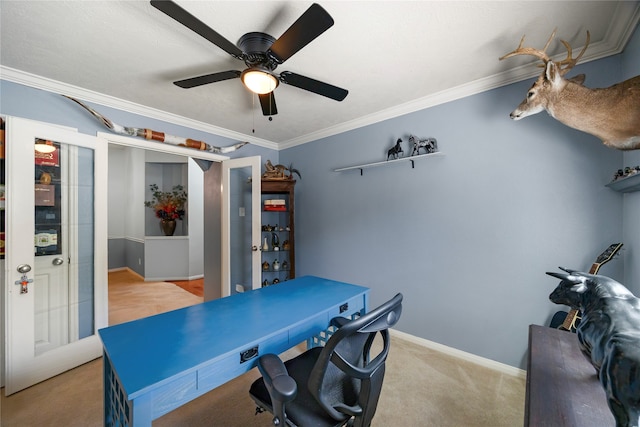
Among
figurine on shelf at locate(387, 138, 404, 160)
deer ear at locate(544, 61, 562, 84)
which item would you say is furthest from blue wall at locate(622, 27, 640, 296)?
figurine on shelf at locate(387, 138, 404, 160)

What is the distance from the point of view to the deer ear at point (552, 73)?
155 centimetres

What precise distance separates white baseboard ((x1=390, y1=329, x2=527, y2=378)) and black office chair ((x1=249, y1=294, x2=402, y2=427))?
175 centimetres

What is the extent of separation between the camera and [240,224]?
3529mm

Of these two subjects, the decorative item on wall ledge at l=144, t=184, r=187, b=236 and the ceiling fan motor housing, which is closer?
the ceiling fan motor housing

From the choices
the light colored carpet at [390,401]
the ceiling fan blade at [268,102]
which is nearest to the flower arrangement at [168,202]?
the light colored carpet at [390,401]

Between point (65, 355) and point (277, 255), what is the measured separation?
7.75 feet

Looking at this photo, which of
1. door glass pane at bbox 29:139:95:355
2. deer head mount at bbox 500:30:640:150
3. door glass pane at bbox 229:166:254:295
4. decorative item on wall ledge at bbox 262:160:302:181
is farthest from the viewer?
decorative item on wall ledge at bbox 262:160:302:181

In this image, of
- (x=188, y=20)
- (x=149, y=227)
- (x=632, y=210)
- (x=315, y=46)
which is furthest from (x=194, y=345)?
(x=149, y=227)

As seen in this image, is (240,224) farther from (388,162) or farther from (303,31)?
(303,31)

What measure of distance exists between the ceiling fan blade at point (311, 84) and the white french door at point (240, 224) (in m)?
1.64

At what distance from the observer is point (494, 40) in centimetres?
173

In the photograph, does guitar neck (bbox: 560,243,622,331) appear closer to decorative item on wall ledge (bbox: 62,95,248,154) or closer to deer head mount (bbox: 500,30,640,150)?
deer head mount (bbox: 500,30,640,150)

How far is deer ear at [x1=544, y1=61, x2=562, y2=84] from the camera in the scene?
1550 mm

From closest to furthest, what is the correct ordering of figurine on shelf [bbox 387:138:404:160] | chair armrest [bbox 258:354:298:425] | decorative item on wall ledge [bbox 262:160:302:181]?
chair armrest [bbox 258:354:298:425] → figurine on shelf [bbox 387:138:404:160] → decorative item on wall ledge [bbox 262:160:302:181]
